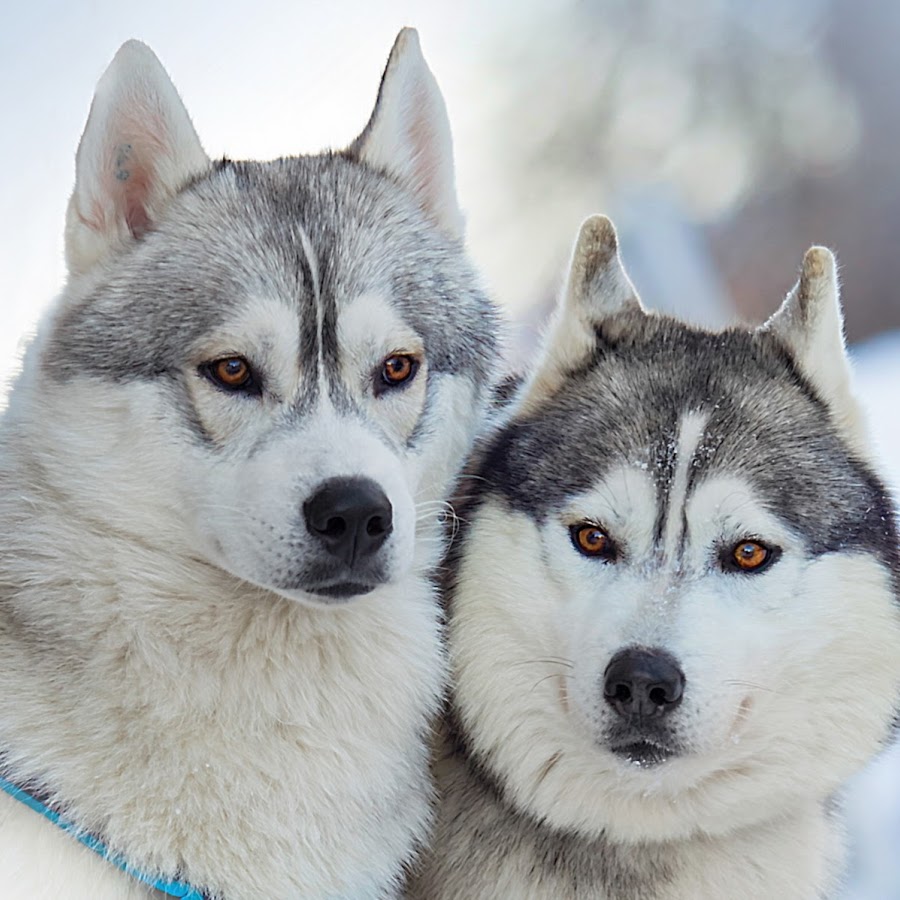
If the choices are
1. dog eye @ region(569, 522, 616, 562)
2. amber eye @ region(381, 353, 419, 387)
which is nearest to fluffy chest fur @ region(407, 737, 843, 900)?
dog eye @ region(569, 522, 616, 562)

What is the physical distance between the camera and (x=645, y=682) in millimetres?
1890

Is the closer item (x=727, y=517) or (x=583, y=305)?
A: (x=727, y=517)

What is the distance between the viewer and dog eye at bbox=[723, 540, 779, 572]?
2.06 metres

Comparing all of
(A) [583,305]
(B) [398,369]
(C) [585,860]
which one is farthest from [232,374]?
(C) [585,860]

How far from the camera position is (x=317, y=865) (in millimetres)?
1992

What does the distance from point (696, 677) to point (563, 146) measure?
3506 mm

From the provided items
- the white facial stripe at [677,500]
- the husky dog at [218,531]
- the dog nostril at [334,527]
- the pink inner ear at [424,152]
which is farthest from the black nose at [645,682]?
the pink inner ear at [424,152]

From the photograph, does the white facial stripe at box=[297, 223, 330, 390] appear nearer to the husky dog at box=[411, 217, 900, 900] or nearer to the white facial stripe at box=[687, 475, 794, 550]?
the husky dog at box=[411, 217, 900, 900]

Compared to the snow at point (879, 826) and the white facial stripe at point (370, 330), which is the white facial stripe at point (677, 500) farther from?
the snow at point (879, 826)

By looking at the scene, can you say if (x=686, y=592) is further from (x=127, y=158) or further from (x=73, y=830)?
(x=127, y=158)

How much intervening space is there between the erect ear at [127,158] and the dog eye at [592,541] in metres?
1.03

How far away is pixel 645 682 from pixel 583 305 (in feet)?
2.95

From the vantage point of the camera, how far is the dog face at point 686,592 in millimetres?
1979

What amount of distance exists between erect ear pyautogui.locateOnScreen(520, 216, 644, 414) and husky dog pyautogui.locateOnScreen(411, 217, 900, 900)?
26 millimetres
